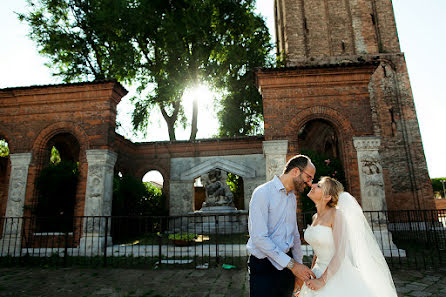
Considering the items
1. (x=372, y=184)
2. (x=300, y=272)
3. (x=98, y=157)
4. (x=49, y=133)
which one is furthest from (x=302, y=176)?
(x=49, y=133)

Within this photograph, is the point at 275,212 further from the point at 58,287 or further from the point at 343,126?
the point at 343,126

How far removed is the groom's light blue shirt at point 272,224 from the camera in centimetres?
219

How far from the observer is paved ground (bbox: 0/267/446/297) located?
4781mm

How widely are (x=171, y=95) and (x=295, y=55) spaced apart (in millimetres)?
7970

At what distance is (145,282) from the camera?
5453mm

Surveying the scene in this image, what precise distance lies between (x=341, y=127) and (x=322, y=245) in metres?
7.05

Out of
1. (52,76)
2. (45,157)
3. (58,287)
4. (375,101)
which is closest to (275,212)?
(58,287)

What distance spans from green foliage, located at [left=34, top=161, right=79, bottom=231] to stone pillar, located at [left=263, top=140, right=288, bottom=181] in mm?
6659

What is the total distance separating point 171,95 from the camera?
1587 centimetres

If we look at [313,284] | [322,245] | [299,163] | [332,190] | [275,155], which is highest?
[275,155]

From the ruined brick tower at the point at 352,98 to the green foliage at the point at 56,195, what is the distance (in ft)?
23.6

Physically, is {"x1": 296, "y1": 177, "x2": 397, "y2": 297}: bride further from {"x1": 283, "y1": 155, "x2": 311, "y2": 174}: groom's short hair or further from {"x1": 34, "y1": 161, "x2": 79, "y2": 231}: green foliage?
{"x1": 34, "y1": 161, "x2": 79, "y2": 231}: green foliage

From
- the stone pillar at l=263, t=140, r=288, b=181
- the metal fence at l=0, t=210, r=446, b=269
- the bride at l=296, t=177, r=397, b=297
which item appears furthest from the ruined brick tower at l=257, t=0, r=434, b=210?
the bride at l=296, t=177, r=397, b=297

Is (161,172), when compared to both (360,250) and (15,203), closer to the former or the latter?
(15,203)
